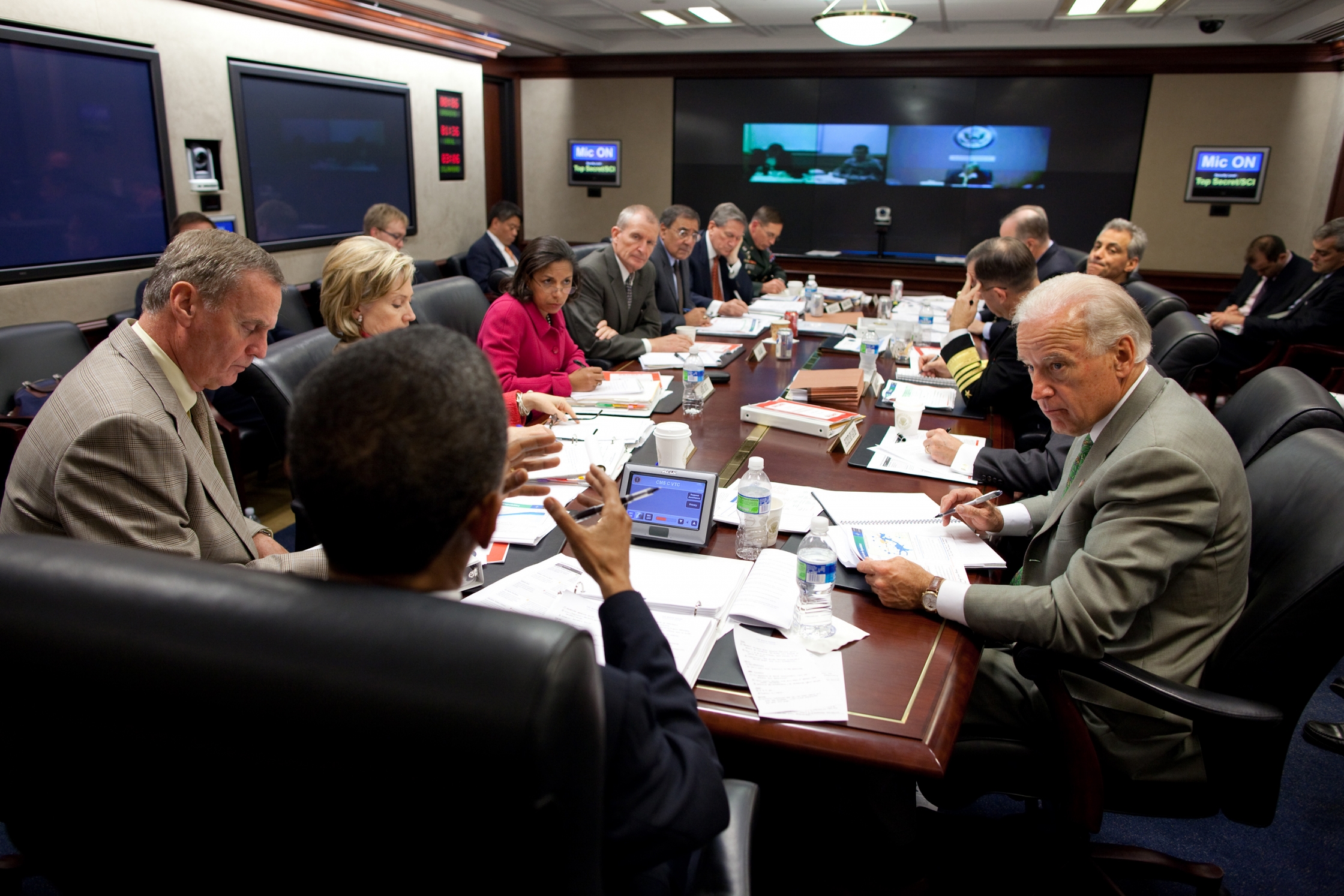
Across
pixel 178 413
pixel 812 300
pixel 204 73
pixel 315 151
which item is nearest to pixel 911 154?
pixel 812 300

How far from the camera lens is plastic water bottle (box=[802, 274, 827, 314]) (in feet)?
17.2

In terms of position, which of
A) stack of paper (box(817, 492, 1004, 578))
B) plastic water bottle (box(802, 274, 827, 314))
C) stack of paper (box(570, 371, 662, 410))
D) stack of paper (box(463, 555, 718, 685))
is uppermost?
plastic water bottle (box(802, 274, 827, 314))

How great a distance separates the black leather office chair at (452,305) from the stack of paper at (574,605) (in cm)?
211

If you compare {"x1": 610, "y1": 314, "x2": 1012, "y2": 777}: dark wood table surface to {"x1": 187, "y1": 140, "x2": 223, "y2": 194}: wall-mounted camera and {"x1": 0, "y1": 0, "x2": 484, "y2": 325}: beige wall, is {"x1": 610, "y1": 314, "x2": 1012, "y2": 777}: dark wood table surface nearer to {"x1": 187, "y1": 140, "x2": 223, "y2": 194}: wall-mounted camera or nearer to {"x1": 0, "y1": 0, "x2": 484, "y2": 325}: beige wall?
{"x1": 0, "y1": 0, "x2": 484, "y2": 325}: beige wall

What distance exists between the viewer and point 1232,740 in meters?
1.52

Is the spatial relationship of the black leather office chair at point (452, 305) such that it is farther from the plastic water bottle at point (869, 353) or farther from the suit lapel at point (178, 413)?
the suit lapel at point (178, 413)

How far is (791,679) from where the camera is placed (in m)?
1.40

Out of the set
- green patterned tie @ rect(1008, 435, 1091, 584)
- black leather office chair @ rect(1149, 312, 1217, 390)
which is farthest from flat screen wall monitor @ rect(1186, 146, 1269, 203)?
green patterned tie @ rect(1008, 435, 1091, 584)

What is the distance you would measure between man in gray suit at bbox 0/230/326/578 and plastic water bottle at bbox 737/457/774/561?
85 cm

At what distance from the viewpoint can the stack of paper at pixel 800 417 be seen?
2.71 meters

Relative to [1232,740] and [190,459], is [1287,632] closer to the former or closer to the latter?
[1232,740]

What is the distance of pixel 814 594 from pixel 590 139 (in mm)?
8480

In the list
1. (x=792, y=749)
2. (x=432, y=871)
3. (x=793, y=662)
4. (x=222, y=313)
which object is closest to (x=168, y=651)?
A: (x=432, y=871)

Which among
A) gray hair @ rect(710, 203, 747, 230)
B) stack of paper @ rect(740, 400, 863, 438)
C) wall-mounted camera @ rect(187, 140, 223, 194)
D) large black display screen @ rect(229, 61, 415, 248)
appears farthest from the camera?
gray hair @ rect(710, 203, 747, 230)
